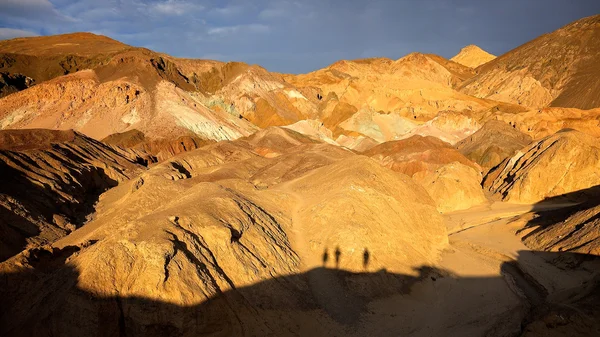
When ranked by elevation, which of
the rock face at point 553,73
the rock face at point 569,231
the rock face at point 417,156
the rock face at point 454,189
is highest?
the rock face at point 553,73

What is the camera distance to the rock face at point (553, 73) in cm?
9469

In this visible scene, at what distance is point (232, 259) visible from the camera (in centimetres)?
1662

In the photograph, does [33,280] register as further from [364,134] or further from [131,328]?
[364,134]

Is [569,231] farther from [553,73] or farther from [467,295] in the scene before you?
[553,73]

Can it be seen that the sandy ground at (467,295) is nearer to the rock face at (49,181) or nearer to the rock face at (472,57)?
the rock face at (49,181)

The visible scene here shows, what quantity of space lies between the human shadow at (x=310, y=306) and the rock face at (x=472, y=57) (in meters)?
153

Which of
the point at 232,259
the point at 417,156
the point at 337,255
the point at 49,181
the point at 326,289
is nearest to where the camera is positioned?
the point at 232,259

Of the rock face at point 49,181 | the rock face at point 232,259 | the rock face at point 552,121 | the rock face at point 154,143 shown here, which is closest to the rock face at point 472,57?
the rock face at point 552,121

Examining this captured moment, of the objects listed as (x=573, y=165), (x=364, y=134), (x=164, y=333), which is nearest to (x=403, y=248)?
(x=164, y=333)

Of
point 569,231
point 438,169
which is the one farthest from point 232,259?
point 438,169

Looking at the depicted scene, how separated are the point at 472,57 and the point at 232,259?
168m

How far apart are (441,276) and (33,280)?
16419 mm

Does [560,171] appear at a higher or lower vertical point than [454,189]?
higher

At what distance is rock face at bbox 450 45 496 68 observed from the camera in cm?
16375
